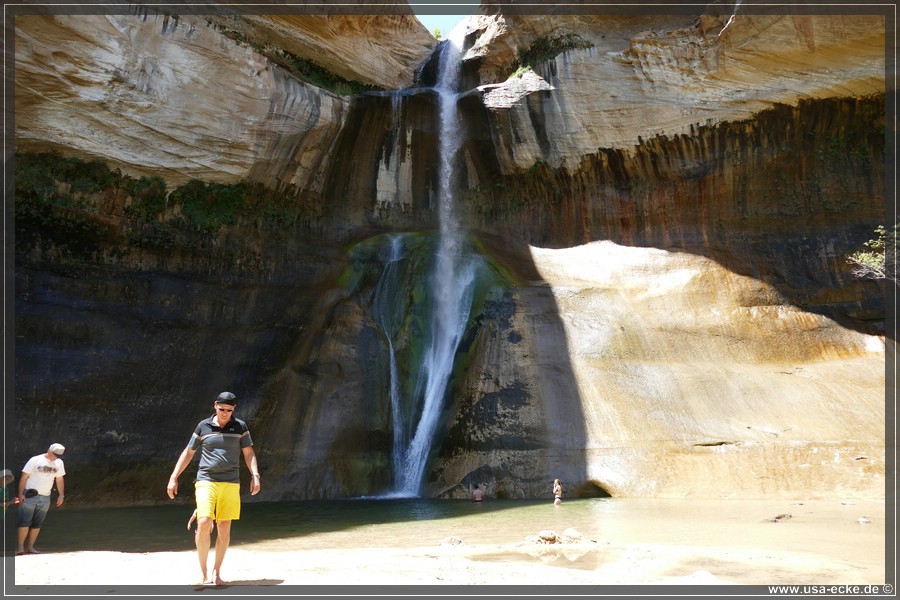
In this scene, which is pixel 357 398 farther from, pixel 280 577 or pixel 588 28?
pixel 588 28

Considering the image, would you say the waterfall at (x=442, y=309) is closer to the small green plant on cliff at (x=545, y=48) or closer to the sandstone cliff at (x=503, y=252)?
the sandstone cliff at (x=503, y=252)

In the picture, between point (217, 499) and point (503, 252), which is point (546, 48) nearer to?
point (503, 252)

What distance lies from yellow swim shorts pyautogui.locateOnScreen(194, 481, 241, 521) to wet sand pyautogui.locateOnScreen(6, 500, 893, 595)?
1.88ft

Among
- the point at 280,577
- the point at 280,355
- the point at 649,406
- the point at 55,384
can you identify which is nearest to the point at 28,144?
the point at 55,384

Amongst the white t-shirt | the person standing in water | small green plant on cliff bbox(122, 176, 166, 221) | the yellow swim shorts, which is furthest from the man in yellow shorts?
small green plant on cliff bbox(122, 176, 166, 221)

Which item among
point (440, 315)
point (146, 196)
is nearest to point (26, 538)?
point (146, 196)

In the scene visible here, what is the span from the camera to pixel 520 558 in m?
7.12

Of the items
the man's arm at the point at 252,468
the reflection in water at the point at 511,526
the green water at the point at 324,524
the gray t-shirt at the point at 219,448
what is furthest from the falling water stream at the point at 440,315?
the gray t-shirt at the point at 219,448

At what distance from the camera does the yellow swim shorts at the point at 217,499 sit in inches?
224

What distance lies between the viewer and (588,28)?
20.9 m

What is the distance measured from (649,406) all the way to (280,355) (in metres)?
9.32

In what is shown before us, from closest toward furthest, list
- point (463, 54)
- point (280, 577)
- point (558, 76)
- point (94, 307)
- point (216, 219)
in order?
point (280, 577) → point (94, 307) → point (216, 219) → point (558, 76) → point (463, 54)

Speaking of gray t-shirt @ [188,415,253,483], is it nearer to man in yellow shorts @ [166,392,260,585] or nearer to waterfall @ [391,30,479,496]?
man in yellow shorts @ [166,392,260,585]

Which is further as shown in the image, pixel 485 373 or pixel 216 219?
pixel 216 219
